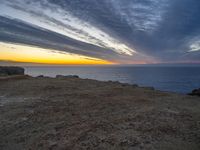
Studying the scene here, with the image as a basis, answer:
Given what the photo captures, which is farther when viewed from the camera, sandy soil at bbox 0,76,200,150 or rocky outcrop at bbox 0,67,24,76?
rocky outcrop at bbox 0,67,24,76

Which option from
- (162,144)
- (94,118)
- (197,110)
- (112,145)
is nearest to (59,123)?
(94,118)

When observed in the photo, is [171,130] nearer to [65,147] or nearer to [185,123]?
[185,123]

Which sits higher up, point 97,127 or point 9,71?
point 9,71

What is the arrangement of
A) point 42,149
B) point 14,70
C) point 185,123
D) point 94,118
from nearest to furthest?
point 42,149
point 185,123
point 94,118
point 14,70

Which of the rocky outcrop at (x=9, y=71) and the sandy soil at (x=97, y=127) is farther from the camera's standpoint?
the rocky outcrop at (x=9, y=71)

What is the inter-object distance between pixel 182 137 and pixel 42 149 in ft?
12.5

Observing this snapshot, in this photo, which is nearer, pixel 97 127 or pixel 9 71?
pixel 97 127

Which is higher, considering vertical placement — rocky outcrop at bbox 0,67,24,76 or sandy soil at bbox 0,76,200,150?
rocky outcrop at bbox 0,67,24,76

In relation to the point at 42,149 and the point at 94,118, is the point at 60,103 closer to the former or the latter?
the point at 94,118

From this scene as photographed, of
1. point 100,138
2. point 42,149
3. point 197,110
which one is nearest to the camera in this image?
point 42,149

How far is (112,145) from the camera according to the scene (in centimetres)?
371

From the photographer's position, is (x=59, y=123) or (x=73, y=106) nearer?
(x=59, y=123)

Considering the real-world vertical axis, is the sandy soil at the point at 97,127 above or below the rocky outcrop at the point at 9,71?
below

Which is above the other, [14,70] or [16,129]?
[14,70]
